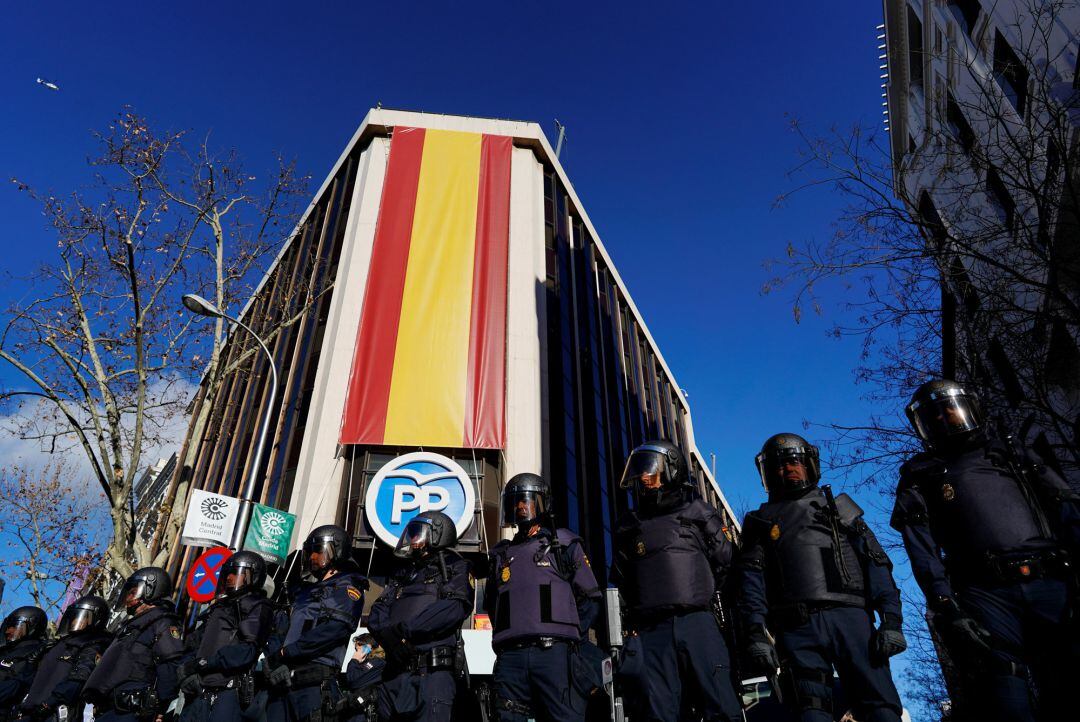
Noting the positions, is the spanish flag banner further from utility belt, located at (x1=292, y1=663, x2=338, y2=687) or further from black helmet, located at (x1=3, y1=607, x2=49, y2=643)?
utility belt, located at (x1=292, y1=663, x2=338, y2=687)

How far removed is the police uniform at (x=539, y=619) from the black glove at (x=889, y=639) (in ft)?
6.63

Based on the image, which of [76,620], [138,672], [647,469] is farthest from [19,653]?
[647,469]

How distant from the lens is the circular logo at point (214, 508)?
1041 cm

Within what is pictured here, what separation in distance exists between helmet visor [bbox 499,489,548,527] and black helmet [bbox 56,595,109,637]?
6.58m

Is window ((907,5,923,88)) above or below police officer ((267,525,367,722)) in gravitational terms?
above

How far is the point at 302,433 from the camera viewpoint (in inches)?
826

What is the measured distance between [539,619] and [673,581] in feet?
3.43

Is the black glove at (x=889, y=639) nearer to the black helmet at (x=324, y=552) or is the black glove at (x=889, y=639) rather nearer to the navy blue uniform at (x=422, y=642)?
the navy blue uniform at (x=422, y=642)

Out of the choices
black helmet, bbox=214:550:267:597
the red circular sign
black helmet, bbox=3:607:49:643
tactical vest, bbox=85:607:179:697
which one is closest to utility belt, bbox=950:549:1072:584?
black helmet, bbox=214:550:267:597

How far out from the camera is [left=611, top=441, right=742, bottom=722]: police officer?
456 cm

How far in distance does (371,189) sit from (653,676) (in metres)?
22.1

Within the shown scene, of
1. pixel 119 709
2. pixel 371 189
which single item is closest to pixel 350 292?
pixel 371 189

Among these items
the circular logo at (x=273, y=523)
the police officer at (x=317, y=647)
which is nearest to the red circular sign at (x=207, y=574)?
the circular logo at (x=273, y=523)

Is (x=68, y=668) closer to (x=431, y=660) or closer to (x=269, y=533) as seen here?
(x=269, y=533)
